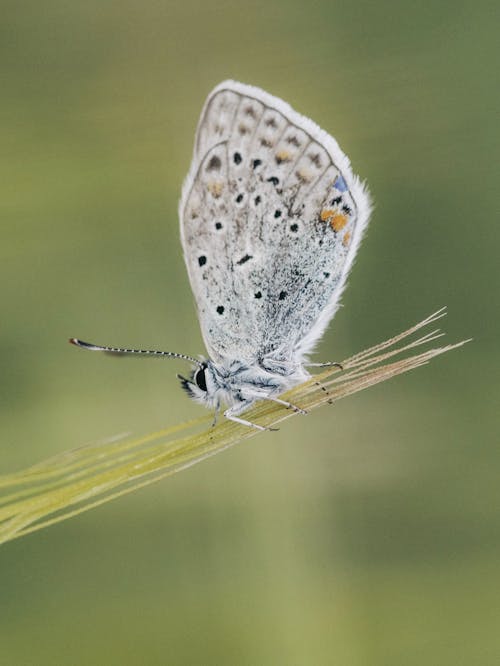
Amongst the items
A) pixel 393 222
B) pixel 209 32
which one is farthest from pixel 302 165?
pixel 209 32

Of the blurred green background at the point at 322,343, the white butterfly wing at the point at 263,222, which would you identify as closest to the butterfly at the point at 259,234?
the white butterfly wing at the point at 263,222

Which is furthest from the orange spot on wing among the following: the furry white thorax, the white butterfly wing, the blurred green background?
the blurred green background

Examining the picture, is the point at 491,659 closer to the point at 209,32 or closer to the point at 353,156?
the point at 353,156

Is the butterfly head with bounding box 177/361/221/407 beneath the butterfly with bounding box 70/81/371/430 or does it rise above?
beneath

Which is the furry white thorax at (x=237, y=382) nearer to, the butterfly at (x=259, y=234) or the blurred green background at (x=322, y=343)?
the butterfly at (x=259, y=234)

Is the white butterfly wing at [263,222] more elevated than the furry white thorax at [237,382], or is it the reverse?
the white butterfly wing at [263,222]

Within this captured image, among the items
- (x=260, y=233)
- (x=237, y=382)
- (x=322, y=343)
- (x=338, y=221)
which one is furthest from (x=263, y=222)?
(x=322, y=343)

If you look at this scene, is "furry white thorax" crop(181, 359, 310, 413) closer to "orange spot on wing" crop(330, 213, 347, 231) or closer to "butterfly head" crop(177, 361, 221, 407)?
"butterfly head" crop(177, 361, 221, 407)
